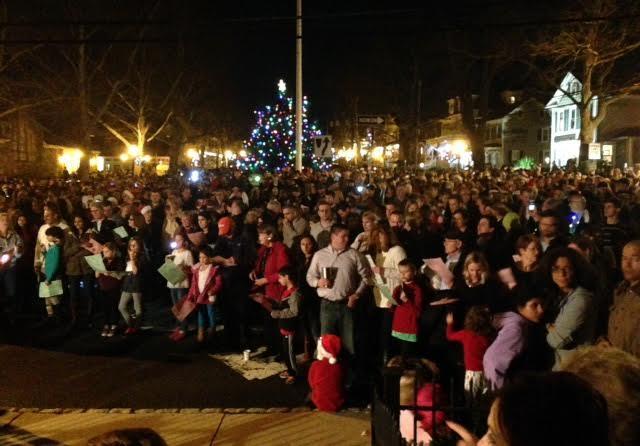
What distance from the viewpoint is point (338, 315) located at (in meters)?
7.08

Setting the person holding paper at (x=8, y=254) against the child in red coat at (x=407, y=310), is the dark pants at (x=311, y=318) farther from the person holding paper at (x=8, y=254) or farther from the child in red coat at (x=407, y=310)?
the person holding paper at (x=8, y=254)

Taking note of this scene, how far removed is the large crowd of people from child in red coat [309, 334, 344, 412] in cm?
51

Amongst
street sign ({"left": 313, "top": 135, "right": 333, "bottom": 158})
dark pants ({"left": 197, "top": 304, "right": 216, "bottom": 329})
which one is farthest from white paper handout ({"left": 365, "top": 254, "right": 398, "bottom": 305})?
street sign ({"left": 313, "top": 135, "right": 333, "bottom": 158})

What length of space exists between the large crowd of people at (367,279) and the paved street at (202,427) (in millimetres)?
945

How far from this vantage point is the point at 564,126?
178 ft

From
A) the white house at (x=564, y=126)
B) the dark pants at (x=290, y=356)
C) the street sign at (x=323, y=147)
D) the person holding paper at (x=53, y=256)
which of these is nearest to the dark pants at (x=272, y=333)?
the dark pants at (x=290, y=356)

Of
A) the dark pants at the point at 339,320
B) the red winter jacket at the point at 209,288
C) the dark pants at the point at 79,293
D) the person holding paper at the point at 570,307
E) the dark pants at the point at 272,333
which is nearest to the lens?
the person holding paper at the point at 570,307

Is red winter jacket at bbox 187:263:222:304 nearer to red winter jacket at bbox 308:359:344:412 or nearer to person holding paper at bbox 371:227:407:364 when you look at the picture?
person holding paper at bbox 371:227:407:364

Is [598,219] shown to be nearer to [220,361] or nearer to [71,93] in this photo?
[220,361]

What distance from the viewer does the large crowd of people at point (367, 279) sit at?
492 centimetres

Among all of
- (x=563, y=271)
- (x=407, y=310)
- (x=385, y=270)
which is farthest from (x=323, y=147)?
(x=563, y=271)

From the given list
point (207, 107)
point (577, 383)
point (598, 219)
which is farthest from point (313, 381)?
point (207, 107)

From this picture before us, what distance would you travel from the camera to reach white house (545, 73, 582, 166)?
50438mm

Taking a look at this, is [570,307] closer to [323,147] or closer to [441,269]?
[441,269]
